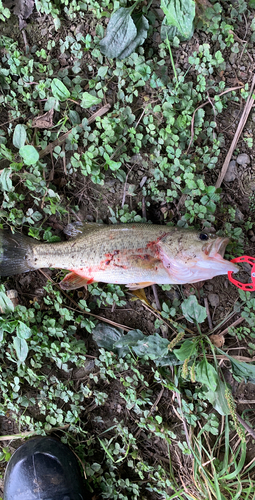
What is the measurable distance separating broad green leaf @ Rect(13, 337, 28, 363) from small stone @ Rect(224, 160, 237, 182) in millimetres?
2263

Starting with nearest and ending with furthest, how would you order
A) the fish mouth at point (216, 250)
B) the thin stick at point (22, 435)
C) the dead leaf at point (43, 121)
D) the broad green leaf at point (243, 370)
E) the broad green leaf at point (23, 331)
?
1. the fish mouth at point (216, 250)
2. the broad green leaf at point (243, 370)
3. the broad green leaf at point (23, 331)
4. the dead leaf at point (43, 121)
5. the thin stick at point (22, 435)

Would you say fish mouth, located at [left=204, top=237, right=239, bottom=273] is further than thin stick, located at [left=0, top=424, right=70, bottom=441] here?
No

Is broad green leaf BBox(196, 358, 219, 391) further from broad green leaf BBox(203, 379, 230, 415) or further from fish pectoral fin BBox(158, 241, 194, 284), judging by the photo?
Result: fish pectoral fin BBox(158, 241, 194, 284)

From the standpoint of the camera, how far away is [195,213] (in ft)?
9.18

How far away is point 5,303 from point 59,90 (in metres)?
1.86

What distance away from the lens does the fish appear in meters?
2.55

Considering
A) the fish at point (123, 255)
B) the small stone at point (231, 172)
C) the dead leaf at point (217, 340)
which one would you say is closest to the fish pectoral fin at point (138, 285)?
the fish at point (123, 255)

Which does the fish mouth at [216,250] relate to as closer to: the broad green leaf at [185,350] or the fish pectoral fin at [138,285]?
the fish pectoral fin at [138,285]

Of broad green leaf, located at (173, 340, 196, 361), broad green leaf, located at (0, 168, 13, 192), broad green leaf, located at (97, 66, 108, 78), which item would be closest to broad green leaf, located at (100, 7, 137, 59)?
broad green leaf, located at (97, 66, 108, 78)

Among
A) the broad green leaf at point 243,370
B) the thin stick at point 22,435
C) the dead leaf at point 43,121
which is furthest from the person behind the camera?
the thin stick at point 22,435

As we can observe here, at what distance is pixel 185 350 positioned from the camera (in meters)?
2.64

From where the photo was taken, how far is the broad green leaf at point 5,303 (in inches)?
109

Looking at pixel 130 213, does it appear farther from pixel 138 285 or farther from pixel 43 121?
pixel 43 121

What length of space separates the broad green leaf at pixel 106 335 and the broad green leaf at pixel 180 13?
8.44 feet
